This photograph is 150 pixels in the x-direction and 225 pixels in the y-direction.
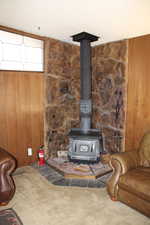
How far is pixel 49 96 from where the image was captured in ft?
11.7

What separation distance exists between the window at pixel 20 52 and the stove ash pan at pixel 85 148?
5.14 feet

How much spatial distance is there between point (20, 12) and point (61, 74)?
4.94 ft

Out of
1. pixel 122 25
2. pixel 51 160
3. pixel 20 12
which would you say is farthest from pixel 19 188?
pixel 122 25

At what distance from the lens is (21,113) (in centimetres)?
330

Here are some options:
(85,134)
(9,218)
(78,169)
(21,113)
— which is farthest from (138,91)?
(9,218)

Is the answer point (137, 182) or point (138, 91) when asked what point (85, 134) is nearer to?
point (138, 91)

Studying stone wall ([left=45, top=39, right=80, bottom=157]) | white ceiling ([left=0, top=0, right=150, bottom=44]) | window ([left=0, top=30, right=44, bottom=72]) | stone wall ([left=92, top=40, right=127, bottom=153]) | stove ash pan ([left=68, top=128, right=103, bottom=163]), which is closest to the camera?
white ceiling ([left=0, top=0, right=150, bottom=44])

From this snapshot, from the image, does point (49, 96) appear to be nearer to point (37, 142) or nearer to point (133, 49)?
point (37, 142)

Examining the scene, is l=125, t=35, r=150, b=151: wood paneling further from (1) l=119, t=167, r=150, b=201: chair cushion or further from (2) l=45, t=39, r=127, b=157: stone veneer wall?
(1) l=119, t=167, r=150, b=201: chair cushion

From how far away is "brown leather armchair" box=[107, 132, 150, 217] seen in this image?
201cm

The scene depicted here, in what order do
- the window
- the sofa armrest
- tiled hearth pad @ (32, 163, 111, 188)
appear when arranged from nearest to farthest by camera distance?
the sofa armrest
tiled hearth pad @ (32, 163, 111, 188)
the window

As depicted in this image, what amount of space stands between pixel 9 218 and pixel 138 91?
2757mm

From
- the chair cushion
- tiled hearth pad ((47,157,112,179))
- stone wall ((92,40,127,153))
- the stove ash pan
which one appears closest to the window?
stone wall ((92,40,127,153))

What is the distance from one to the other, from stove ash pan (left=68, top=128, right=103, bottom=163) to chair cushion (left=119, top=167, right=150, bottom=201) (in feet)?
3.46
